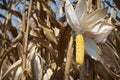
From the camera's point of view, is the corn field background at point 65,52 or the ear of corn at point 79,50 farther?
the corn field background at point 65,52

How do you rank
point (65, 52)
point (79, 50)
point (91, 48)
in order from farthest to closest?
point (65, 52) < point (91, 48) < point (79, 50)

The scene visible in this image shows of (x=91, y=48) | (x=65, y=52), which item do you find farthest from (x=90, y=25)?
(x=65, y=52)

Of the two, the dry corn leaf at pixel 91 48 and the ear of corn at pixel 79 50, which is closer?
the ear of corn at pixel 79 50

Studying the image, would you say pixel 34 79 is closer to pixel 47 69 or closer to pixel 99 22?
pixel 47 69

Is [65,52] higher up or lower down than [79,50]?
lower down

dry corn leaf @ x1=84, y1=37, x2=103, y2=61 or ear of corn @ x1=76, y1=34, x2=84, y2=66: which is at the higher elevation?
ear of corn @ x1=76, y1=34, x2=84, y2=66

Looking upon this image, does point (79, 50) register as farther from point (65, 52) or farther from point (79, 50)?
point (65, 52)

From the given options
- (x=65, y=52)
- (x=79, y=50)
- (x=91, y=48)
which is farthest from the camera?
(x=65, y=52)

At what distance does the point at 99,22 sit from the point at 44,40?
0.32m

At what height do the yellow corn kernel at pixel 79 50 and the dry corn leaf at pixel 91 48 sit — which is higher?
the yellow corn kernel at pixel 79 50

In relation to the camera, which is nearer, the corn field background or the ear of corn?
the ear of corn

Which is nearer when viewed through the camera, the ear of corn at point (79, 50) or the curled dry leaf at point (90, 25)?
the ear of corn at point (79, 50)

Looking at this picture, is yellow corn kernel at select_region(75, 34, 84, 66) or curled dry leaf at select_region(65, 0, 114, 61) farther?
curled dry leaf at select_region(65, 0, 114, 61)

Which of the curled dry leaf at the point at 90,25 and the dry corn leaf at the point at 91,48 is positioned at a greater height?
the curled dry leaf at the point at 90,25
